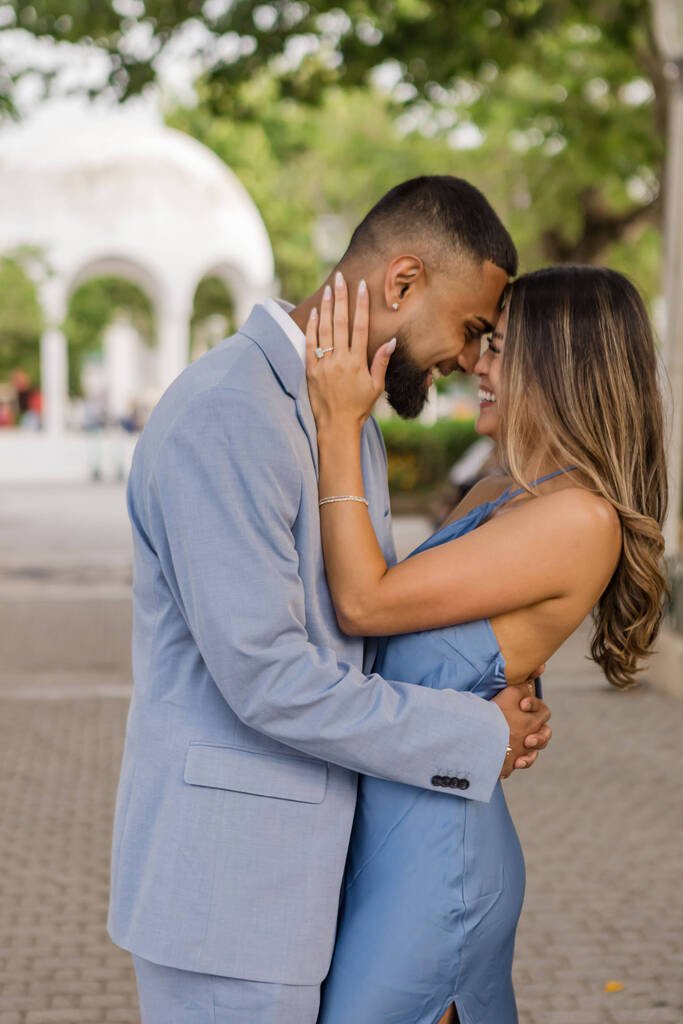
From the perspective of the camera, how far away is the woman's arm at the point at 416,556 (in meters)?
2.39

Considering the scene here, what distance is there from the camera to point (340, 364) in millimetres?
2443

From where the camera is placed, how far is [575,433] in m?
2.47

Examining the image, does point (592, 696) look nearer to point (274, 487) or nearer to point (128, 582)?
point (128, 582)

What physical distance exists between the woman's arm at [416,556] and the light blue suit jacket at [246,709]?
0.05 meters

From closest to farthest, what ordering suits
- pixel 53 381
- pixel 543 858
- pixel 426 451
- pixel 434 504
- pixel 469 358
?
pixel 469 358, pixel 543 858, pixel 434 504, pixel 426 451, pixel 53 381

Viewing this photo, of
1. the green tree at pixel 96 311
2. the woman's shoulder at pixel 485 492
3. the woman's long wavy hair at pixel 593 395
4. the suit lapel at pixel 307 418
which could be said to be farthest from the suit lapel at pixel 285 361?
the green tree at pixel 96 311

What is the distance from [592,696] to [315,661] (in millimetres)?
7073

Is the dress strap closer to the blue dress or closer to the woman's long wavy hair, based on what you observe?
the woman's long wavy hair

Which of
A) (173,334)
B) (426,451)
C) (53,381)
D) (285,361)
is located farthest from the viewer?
(173,334)

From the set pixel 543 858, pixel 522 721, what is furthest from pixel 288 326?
pixel 543 858

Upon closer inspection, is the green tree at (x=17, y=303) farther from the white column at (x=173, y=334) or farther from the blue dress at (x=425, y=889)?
the blue dress at (x=425, y=889)

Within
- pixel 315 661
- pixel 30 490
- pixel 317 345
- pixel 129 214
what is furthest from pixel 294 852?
pixel 129 214

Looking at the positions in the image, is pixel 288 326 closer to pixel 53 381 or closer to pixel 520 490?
pixel 520 490

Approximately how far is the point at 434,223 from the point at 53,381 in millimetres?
40162
